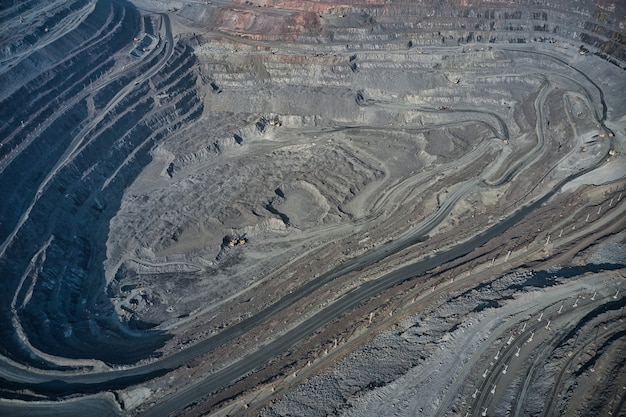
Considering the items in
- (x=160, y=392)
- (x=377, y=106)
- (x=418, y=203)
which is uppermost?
(x=377, y=106)

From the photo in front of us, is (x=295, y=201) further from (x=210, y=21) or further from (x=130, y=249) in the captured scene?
(x=210, y=21)

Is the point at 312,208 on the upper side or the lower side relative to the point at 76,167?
lower

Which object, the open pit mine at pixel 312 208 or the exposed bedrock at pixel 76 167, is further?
the exposed bedrock at pixel 76 167

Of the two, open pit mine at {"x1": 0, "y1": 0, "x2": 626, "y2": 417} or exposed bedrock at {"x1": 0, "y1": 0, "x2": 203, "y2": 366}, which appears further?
exposed bedrock at {"x1": 0, "y1": 0, "x2": 203, "y2": 366}

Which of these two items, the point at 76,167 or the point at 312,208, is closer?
the point at 312,208

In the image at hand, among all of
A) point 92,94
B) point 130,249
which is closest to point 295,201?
point 130,249
